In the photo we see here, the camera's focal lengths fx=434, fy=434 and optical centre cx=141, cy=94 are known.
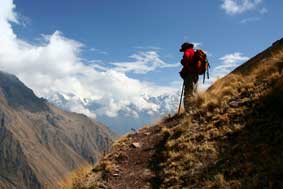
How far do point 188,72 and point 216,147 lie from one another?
307 inches

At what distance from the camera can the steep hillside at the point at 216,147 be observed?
34.3ft

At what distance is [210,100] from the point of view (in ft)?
54.0

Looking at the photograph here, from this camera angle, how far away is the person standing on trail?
19.4 meters

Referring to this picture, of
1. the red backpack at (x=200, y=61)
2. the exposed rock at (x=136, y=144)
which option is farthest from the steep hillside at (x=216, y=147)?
the red backpack at (x=200, y=61)

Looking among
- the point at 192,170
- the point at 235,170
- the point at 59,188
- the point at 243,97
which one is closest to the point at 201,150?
the point at 192,170

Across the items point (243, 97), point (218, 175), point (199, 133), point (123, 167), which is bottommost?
point (218, 175)

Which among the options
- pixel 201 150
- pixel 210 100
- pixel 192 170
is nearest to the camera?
pixel 192 170

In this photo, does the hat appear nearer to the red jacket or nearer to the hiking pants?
the red jacket

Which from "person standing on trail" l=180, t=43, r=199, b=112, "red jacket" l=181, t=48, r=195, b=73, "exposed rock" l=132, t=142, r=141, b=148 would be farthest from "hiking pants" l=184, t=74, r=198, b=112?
"exposed rock" l=132, t=142, r=141, b=148

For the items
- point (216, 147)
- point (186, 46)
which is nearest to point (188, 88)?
point (186, 46)

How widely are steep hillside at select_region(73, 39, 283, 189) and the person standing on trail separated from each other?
193 cm

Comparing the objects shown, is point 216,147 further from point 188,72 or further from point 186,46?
point 186,46

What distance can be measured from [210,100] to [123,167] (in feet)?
14.2

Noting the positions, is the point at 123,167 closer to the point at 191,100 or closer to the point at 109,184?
the point at 109,184
